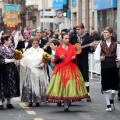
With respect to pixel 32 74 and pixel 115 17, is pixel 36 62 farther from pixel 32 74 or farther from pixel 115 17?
pixel 115 17

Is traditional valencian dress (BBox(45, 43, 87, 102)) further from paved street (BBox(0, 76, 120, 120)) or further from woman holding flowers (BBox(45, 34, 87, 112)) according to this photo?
paved street (BBox(0, 76, 120, 120))

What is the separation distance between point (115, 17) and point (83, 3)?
9792 millimetres

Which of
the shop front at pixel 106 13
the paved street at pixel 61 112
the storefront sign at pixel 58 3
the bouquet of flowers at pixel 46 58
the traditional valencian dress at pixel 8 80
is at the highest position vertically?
the storefront sign at pixel 58 3

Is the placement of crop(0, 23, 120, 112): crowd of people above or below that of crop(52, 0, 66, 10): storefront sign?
below

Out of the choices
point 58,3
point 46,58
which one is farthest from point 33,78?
point 58,3

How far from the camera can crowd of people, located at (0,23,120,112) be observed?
13.5 m

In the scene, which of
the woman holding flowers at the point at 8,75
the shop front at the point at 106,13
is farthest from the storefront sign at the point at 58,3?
the woman holding flowers at the point at 8,75

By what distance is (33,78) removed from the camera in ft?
48.0

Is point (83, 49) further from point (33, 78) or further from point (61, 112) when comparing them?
point (61, 112)

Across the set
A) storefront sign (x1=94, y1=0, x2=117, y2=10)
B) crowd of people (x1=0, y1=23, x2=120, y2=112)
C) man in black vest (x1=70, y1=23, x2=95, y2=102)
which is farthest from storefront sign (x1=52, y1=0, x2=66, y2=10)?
man in black vest (x1=70, y1=23, x2=95, y2=102)

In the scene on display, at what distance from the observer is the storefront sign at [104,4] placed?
101 feet

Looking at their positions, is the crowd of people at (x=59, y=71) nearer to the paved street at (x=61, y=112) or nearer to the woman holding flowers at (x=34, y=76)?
the woman holding flowers at (x=34, y=76)

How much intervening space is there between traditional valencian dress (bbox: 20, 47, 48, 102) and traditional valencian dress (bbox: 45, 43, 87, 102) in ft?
3.47

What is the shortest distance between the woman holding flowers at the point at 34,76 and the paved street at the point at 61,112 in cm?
26
